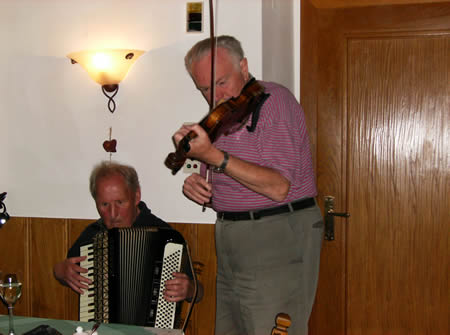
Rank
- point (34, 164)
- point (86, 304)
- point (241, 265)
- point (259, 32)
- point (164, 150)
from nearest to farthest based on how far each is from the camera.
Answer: point (241, 265) → point (86, 304) → point (259, 32) → point (164, 150) → point (34, 164)

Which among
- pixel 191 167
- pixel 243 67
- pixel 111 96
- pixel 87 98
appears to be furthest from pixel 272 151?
pixel 87 98

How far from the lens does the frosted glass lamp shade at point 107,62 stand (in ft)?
8.14

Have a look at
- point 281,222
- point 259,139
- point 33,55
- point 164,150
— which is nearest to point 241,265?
point 281,222

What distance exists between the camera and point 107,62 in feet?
8.17

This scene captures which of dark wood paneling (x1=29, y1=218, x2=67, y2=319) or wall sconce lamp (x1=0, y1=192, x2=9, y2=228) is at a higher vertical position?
wall sconce lamp (x1=0, y1=192, x2=9, y2=228)

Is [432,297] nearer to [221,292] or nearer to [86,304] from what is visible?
[221,292]

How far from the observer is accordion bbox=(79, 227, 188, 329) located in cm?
203

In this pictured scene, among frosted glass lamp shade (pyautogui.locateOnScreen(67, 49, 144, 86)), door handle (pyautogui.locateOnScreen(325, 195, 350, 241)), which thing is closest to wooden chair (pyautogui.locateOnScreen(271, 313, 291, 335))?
door handle (pyautogui.locateOnScreen(325, 195, 350, 241))

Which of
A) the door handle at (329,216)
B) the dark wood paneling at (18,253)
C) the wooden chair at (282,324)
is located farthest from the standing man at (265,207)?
the dark wood paneling at (18,253)

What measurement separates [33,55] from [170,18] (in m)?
0.77

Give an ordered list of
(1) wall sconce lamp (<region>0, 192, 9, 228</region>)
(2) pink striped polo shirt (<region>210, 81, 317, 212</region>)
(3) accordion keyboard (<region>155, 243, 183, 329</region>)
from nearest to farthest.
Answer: (2) pink striped polo shirt (<region>210, 81, 317, 212</region>), (3) accordion keyboard (<region>155, 243, 183, 329</region>), (1) wall sconce lamp (<region>0, 192, 9, 228</region>)

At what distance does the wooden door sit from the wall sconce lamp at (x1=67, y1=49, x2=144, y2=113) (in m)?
0.88

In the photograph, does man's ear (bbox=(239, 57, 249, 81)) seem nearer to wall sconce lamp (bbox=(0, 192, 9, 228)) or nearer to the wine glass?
the wine glass

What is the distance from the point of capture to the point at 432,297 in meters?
2.57
